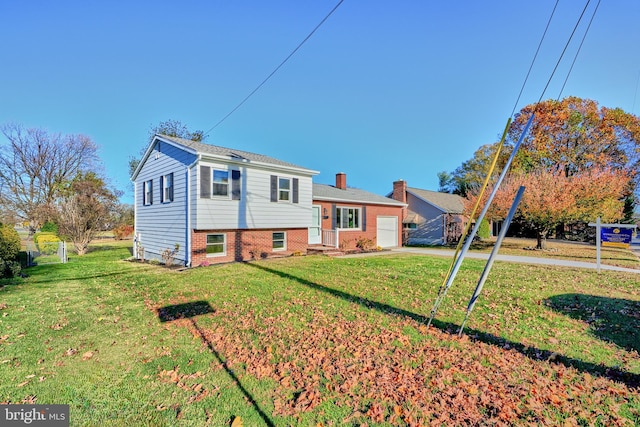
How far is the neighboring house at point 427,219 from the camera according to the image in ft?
79.2

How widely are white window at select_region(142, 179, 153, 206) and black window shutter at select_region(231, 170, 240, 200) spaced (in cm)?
553

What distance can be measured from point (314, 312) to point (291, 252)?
29.6 ft

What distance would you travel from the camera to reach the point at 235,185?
496 inches

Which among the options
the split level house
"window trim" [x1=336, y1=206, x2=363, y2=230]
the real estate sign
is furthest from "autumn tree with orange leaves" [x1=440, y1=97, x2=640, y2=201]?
the split level house

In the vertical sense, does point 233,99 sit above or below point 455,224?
above

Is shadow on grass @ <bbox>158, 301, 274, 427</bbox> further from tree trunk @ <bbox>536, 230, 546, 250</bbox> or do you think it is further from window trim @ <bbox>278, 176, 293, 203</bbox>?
tree trunk @ <bbox>536, 230, 546, 250</bbox>

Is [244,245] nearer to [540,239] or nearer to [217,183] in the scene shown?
[217,183]

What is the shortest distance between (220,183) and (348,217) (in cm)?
895

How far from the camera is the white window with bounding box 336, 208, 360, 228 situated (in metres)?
18.3

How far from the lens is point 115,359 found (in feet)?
13.5

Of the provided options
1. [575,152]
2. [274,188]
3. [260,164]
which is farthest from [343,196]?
[575,152]

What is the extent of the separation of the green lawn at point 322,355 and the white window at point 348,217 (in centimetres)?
1043

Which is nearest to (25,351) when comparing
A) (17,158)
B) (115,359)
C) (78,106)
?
Answer: (115,359)

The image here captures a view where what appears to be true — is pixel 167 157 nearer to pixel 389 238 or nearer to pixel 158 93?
pixel 158 93
